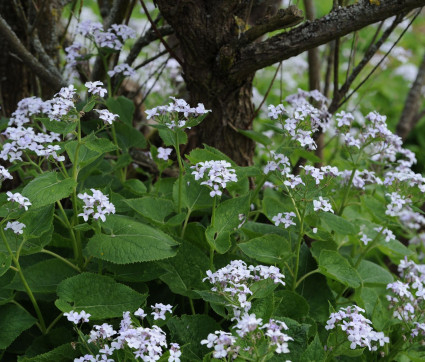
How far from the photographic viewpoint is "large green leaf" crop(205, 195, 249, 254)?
1.98 meters

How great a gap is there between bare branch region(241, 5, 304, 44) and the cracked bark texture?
0.03m

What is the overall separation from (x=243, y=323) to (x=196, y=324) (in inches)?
17.7

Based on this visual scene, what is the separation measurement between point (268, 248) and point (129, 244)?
0.51m

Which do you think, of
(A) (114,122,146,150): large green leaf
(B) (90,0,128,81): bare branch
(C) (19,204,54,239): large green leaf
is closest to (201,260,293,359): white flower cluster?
(C) (19,204,54,239): large green leaf

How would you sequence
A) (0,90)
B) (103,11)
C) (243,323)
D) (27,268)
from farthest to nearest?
(103,11) → (0,90) → (27,268) → (243,323)

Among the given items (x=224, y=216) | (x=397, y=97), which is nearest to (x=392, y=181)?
(x=224, y=216)

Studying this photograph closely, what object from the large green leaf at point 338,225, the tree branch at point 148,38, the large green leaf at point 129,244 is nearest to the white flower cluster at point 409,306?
the large green leaf at point 338,225

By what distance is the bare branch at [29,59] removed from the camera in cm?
257

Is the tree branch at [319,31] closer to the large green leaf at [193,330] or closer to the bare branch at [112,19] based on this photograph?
the bare branch at [112,19]

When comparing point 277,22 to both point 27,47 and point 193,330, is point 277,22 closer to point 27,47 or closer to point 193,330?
point 193,330

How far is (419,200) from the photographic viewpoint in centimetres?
222

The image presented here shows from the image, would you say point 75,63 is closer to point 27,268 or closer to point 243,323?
point 27,268

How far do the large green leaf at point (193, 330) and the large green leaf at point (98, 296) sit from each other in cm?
14

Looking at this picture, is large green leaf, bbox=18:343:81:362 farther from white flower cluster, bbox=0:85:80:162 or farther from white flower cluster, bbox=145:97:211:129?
white flower cluster, bbox=145:97:211:129
